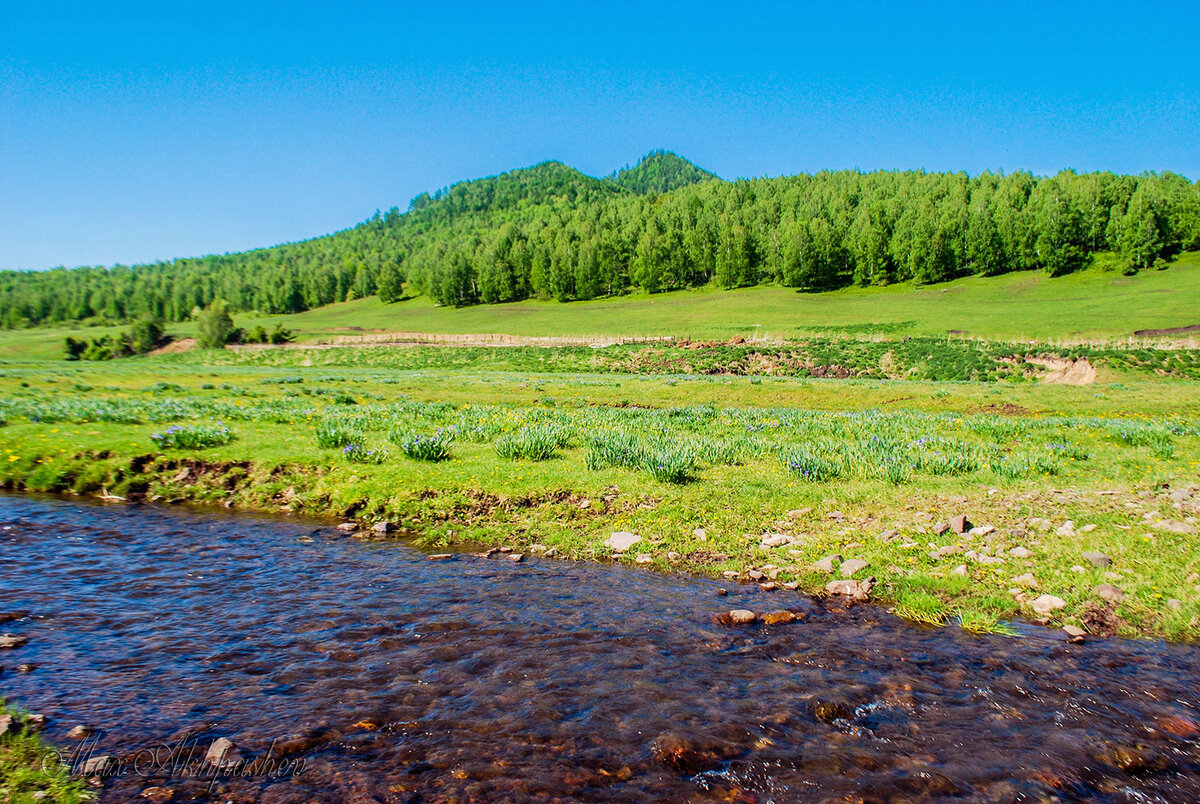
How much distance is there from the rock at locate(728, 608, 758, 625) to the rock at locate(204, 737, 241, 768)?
4.52m

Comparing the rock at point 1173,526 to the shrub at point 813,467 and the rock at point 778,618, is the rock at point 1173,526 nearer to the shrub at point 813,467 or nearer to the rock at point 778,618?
the shrub at point 813,467

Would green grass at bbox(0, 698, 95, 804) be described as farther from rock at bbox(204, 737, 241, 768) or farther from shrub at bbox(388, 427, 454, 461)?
shrub at bbox(388, 427, 454, 461)

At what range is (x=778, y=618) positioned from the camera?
6559 mm

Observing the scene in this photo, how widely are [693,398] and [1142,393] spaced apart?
75.3 feet

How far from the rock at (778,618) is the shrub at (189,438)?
42.4 ft

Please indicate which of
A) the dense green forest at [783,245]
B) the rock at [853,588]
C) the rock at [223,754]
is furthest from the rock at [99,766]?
the dense green forest at [783,245]

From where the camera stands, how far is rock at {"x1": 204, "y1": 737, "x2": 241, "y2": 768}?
3898 millimetres

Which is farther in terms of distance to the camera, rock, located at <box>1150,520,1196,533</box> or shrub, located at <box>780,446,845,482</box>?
shrub, located at <box>780,446,845,482</box>

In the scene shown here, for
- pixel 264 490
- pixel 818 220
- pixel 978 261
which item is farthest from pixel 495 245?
pixel 264 490

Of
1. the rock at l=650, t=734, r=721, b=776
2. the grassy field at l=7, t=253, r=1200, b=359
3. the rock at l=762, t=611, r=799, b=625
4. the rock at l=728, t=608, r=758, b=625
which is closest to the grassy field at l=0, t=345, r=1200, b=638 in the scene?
the rock at l=762, t=611, r=799, b=625

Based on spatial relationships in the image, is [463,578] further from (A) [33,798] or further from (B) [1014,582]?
(B) [1014,582]

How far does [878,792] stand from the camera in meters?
3.78

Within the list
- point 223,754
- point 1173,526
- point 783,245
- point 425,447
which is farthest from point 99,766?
point 783,245

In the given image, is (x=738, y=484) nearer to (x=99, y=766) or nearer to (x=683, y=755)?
(x=683, y=755)
